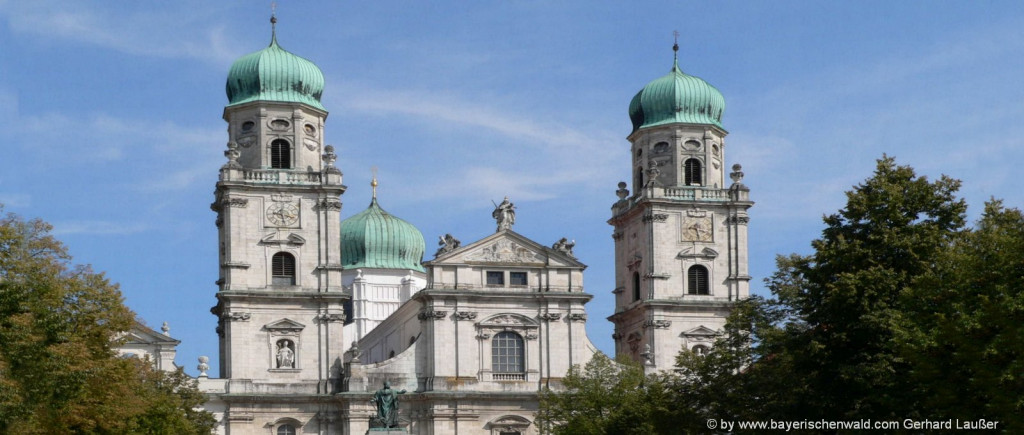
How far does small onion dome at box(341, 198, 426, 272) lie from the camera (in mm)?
108750

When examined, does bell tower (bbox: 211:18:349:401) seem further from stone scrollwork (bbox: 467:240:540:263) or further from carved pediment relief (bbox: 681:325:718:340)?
carved pediment relief (bbox: 681:325:718:340)

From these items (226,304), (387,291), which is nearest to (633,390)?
(226,304)

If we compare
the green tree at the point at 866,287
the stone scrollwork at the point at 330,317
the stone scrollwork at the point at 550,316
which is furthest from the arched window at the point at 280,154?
the green tree at the point at 866,287

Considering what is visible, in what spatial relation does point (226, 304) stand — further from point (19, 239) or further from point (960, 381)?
point (960, 381)

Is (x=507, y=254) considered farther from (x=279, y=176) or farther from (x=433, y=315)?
(x=279, y=176)

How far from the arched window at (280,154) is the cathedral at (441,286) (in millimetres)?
67

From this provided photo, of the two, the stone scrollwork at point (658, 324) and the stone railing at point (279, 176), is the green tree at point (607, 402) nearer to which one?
the stone scrollwork at point (658, 324)

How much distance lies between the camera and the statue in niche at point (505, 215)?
89.2m

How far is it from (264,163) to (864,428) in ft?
146

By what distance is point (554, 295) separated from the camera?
88875 millimetres

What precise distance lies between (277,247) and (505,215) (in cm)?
1116

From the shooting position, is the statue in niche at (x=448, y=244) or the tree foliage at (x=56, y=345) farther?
the statue in niche at (x=448, y=244)

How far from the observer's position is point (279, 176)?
8706 cm

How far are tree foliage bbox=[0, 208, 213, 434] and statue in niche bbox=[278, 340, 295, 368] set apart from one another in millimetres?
23485
